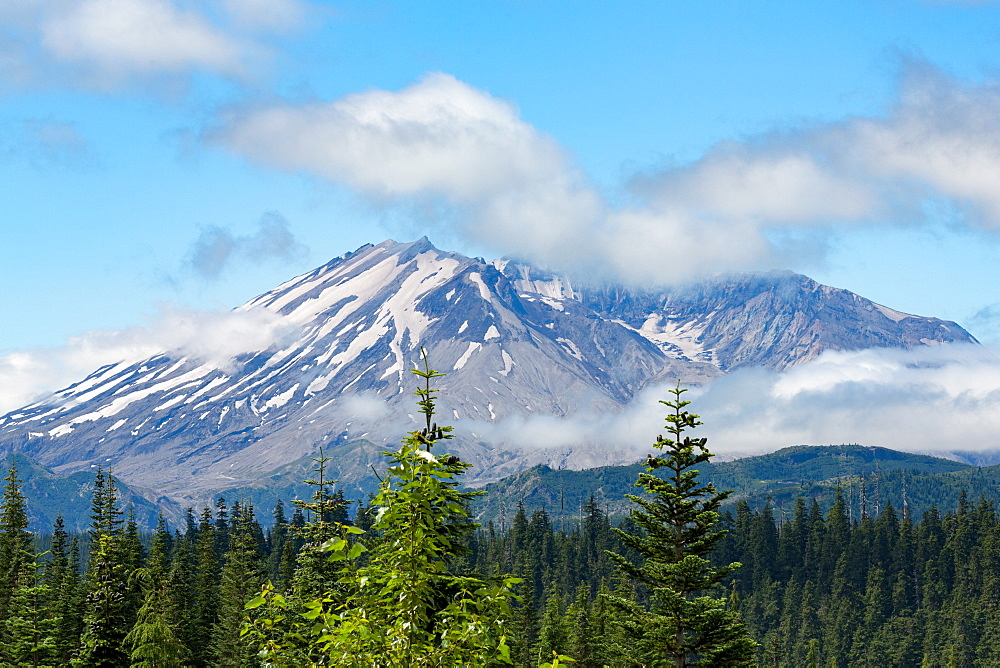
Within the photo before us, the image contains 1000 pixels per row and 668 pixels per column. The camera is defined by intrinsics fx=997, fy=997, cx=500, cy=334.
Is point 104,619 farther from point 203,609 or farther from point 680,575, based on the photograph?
point 680,575

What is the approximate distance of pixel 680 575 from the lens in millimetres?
30812

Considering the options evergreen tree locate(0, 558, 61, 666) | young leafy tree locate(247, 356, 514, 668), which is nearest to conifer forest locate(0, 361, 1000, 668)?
young leafy tree locate(247, 356, 514, 668)

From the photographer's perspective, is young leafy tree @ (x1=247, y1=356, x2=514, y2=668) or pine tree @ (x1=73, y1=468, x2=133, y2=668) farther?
pine tree @ (x1=73, y1=468, x2=133, y2=668)

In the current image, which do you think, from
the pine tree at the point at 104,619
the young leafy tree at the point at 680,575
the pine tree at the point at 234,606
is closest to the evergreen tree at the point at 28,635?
the pine tree at the point at 104,619

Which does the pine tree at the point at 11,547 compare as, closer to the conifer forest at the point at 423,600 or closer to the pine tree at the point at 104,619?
the conifer forest at the point at 423,600

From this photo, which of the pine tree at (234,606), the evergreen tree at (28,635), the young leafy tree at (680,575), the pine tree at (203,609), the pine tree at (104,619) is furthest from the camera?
the pine tree at (203,609)

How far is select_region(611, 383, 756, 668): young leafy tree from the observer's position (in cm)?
3030

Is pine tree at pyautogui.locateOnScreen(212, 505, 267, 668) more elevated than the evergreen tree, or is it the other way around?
the evergreen tree

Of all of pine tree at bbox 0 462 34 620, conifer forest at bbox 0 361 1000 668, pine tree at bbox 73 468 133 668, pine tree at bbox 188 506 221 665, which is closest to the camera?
conifer forest at bbox 0 361 1000 668

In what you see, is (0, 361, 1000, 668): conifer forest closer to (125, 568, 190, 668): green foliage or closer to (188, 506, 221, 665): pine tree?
(125, 568, 190, 668): green foliage

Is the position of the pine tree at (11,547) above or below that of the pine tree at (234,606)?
above

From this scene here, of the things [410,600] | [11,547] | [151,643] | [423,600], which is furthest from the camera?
[11,547]

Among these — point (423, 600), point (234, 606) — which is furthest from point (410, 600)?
point (234, 606)

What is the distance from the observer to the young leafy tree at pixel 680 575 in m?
30.3
